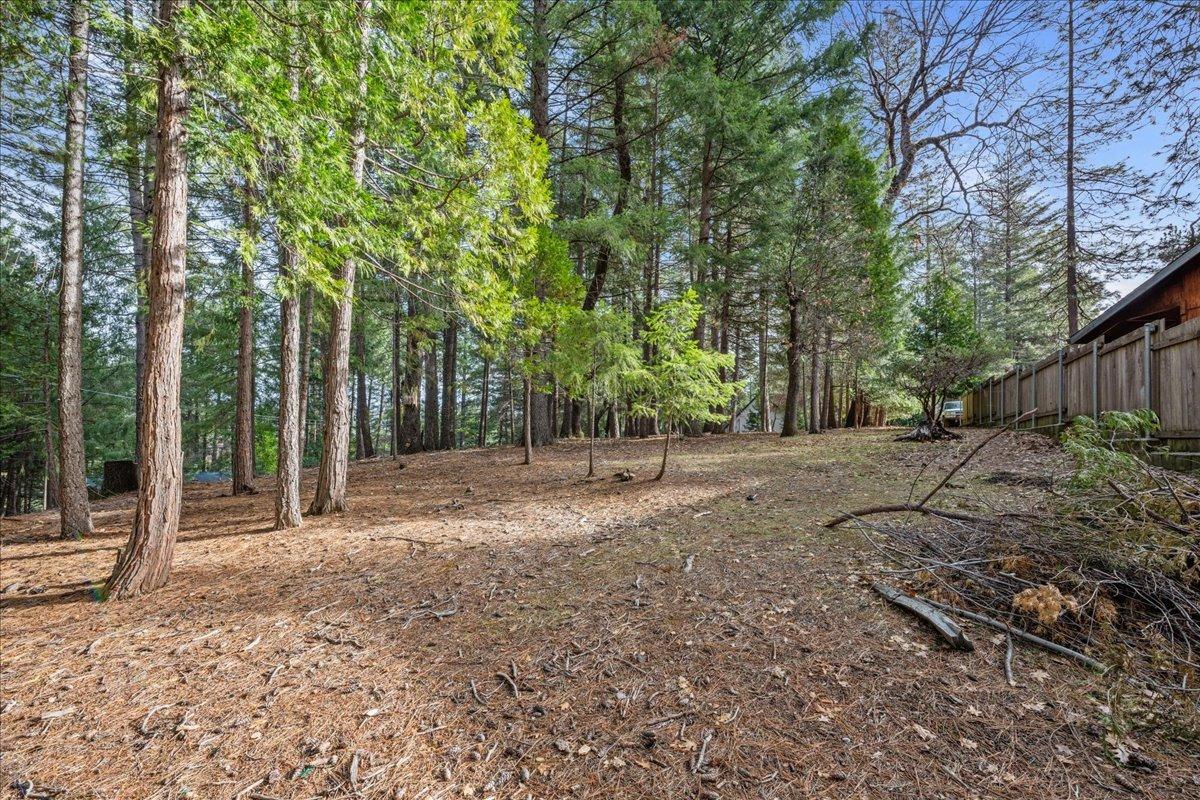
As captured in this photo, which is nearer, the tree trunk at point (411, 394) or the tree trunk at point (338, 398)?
the tree trunk at point (338, 398)

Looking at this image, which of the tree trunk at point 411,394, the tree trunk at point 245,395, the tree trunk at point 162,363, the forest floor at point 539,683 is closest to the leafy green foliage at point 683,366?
the forest floor at point 539,683

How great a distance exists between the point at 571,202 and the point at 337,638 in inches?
480

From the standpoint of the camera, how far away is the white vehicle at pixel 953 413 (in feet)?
64.3

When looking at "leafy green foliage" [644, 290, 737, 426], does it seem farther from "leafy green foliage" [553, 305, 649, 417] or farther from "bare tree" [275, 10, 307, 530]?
"bare tree" [275, 10, 307, 530]

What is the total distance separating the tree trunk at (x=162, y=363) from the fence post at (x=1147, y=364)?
10549 mm

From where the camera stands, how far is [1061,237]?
53.0 ft

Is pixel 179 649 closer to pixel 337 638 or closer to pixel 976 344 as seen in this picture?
pixel 337 638

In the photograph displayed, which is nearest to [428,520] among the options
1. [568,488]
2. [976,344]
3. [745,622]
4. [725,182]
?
[568,488]

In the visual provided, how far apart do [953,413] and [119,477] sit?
28.5 m

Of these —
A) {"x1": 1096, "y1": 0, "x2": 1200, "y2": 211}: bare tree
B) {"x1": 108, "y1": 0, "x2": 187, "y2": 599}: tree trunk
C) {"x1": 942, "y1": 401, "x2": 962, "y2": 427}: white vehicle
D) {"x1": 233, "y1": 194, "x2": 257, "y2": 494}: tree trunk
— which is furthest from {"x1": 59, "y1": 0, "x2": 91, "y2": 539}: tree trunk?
{"x1": 942, "y1": 401, "x2": 962, "y2": 427}: white vehicle

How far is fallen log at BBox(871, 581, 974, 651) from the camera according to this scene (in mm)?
2400

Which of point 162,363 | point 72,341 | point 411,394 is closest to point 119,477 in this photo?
point 411,394

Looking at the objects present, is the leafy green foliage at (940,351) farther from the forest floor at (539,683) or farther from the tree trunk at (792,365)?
the forest floor at (539,683)

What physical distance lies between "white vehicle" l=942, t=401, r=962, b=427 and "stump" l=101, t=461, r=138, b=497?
26.3 m
